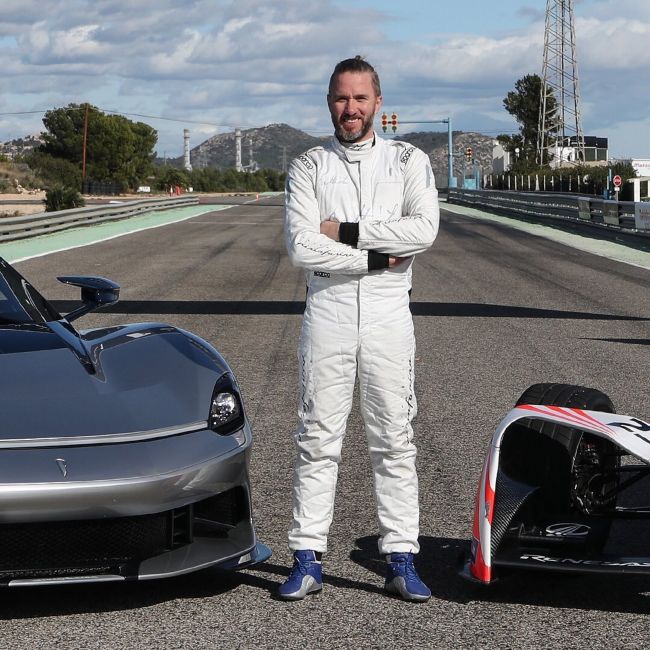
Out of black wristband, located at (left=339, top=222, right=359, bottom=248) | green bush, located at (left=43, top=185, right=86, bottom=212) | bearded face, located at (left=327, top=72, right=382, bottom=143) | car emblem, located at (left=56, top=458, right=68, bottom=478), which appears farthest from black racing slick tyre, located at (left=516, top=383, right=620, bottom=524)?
green bush, located at (left=43, top=185, right=86, bottom=212)

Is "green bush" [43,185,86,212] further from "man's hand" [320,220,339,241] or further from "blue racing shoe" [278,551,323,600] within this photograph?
"blue racing shoe" [278,551,323,600]

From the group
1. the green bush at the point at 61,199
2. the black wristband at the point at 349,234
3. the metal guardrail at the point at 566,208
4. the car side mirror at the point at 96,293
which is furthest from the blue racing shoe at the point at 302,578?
the green bush at the point at 61,199

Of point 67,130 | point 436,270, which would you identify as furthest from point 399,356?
point 67,130

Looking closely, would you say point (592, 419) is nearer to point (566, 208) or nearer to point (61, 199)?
point (566, 208)

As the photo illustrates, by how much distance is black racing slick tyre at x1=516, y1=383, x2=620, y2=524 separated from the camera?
166 inches

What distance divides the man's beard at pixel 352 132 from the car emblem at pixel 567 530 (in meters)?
1.53

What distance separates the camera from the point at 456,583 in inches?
168

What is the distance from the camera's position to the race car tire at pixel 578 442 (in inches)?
166

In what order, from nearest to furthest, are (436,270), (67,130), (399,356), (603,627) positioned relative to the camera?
(603,627) < (399,356) < (436,270) < (67,130)

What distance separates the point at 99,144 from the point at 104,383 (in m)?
107

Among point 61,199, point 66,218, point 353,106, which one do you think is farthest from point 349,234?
point 61,199

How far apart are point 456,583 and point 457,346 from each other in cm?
674

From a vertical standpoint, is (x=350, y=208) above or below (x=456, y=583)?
above

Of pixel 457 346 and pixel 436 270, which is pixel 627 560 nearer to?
pixel 457 346
